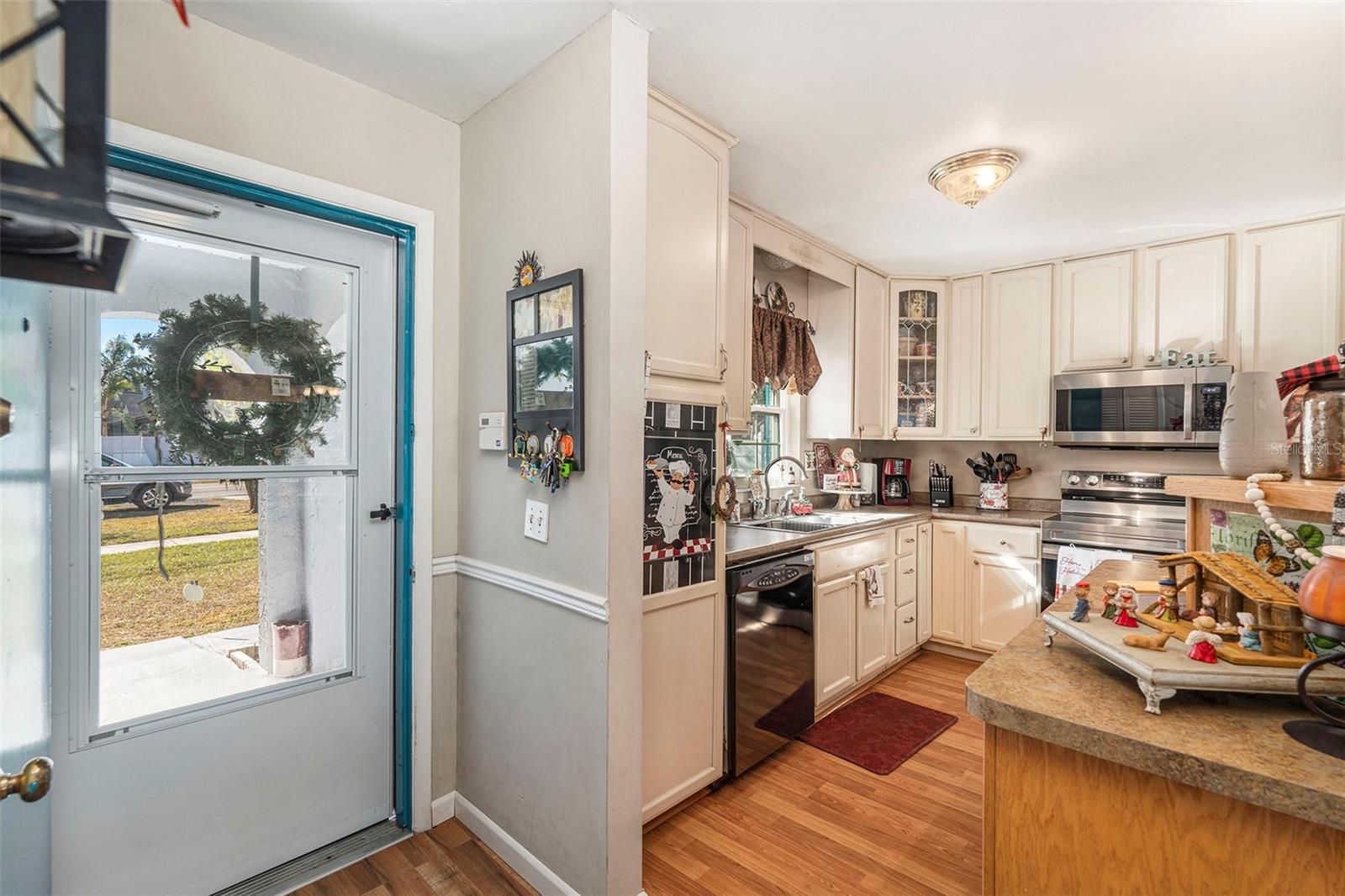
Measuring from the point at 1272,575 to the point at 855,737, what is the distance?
198cm

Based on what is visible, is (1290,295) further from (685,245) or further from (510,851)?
(510,851)

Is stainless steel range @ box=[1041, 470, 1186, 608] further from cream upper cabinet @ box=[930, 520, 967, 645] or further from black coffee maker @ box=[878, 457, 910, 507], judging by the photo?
black coffee maker @ box=[878, 457, 910, 507]

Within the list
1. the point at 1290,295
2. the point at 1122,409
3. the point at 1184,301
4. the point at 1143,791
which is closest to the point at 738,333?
the point at 1143,791

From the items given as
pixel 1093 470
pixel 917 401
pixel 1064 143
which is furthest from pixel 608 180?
pixel 1093 470

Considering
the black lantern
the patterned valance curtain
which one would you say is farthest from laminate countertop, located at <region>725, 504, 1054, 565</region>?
the black lantern

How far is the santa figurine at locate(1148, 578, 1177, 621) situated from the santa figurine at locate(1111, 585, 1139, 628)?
0.12 feet

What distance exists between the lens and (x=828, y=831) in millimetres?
2076

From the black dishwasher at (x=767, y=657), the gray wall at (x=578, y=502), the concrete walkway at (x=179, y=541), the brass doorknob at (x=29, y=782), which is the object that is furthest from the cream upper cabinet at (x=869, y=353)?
the brass doorknob at (x=29, y=782)

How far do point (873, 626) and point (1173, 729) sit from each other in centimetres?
237

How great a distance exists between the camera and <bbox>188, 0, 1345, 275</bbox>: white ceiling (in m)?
1.62

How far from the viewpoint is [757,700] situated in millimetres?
2377

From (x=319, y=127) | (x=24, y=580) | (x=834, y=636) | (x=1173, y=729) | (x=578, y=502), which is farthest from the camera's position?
(x=834, y=636)

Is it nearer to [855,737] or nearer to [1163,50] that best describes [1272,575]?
[1163,50]

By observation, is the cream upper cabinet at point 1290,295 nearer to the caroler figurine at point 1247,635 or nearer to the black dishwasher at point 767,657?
the black dishwasher at point 767,657
